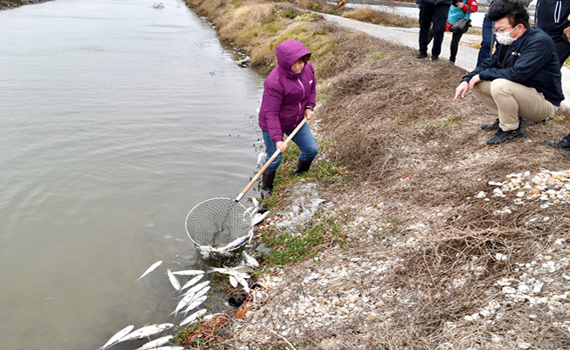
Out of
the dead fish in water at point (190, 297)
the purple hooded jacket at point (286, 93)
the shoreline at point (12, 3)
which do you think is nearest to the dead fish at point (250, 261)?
the dead fish in water at point (190, 297)

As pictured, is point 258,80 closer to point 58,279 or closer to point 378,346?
point 58,279

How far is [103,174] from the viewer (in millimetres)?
7609

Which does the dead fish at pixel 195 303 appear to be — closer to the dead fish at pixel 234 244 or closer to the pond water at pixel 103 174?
the pond water at pixel 103 174

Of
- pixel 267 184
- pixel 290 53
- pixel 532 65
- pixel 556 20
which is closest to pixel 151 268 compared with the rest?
pixel 267 184

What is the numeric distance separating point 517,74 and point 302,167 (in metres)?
3.31

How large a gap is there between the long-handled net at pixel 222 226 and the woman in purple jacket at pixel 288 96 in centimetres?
17

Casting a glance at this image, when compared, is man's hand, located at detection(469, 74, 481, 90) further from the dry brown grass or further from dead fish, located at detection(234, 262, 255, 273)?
the dry brown grass

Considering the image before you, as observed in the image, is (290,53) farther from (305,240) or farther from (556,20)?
(556,20)

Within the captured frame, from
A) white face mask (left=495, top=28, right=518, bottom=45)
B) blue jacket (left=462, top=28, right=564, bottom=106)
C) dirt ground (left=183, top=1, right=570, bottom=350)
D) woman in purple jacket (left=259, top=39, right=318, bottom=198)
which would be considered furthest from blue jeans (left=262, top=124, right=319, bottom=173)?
white face mask (left=495, top=28, right=518, bottom=45)

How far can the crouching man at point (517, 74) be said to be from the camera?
4.80 meters

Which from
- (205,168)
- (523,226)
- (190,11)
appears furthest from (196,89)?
(190,11)

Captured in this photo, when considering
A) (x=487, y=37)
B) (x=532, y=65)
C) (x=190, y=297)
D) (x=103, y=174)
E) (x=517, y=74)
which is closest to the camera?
(x=190, y=297)

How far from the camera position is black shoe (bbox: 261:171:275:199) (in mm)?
6572

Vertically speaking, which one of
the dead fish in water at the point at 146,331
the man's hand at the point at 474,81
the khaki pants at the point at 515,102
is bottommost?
the dead fish in water at the point at 146,331
